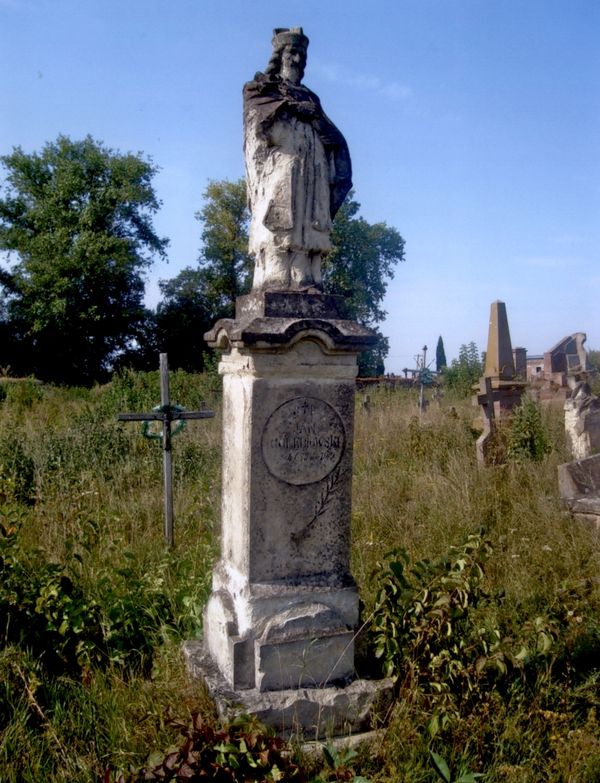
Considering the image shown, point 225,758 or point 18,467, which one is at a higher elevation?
point 18,467

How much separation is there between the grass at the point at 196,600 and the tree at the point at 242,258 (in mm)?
24034

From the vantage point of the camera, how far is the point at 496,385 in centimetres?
918

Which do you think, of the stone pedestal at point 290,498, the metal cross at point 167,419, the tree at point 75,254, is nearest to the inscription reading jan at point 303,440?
the stone pedestal at point 290,498

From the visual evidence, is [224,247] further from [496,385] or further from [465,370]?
[496,385]

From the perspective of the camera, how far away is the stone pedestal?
9.90ft

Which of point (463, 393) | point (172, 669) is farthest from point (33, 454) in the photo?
point (463, 393)

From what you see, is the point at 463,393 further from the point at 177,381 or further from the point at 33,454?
the point at 33,454

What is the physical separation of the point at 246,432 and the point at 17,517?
77.5 inches

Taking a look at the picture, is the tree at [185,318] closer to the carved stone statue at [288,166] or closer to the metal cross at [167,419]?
the metal cross at [167,419]

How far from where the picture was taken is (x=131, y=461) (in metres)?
7.18

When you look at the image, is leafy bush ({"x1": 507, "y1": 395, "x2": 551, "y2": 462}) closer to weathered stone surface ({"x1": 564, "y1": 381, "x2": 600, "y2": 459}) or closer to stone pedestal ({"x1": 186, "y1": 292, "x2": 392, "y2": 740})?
weathered stone surface ({"x1": 564, "y1": 381, "x2": 600, "y2": 459})

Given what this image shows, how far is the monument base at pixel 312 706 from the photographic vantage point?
2.92 meters

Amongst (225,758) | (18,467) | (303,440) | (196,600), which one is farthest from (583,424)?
(225,758)

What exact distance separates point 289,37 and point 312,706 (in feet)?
10.3
